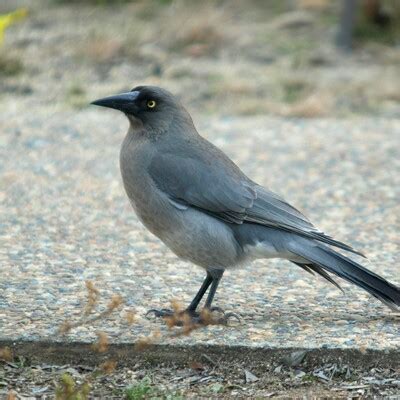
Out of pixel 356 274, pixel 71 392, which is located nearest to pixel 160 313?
pixel 356 274

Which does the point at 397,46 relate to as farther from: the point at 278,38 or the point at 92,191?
the point at 92,191

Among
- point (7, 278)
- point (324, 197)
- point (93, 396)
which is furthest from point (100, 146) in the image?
point (93, 396)

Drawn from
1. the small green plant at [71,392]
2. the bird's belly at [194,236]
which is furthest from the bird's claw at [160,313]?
the small green plant at [71,392]

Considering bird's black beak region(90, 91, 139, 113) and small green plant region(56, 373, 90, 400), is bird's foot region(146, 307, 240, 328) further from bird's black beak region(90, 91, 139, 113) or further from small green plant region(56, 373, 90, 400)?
bird's black beak region(90, 91, 139, 113)

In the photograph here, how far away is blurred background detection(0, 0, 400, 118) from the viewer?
31.5 feet

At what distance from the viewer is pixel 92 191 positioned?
7074 millimetres

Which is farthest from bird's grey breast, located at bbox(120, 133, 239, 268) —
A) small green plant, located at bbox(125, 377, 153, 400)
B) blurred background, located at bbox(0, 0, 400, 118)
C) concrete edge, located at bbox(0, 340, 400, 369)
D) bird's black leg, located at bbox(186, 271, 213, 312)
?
blurred background, located at bbox(0, 0, 400, 118)

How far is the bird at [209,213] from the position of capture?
4840 mm

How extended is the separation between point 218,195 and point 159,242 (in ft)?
4.15

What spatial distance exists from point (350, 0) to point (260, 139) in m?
3.72

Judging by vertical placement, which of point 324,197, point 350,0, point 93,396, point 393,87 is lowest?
point 93,396

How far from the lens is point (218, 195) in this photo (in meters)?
4.95

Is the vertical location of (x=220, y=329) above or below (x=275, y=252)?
below

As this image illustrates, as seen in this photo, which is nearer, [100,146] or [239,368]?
[239,368]
